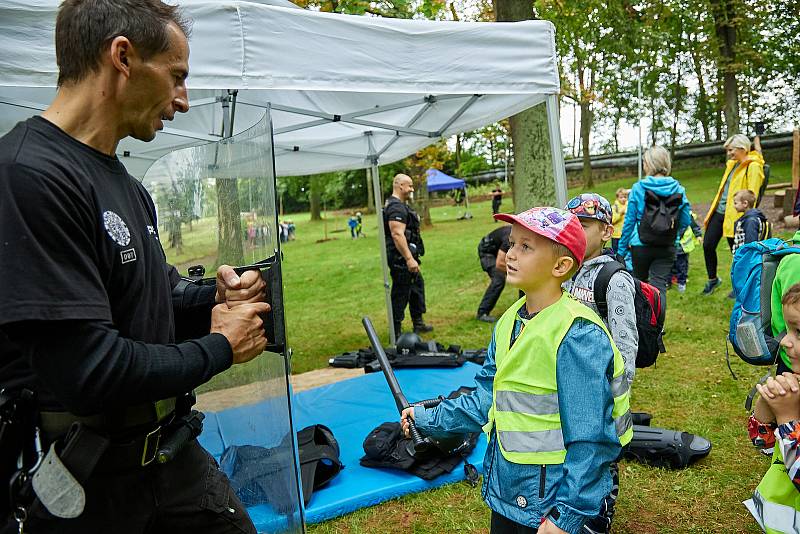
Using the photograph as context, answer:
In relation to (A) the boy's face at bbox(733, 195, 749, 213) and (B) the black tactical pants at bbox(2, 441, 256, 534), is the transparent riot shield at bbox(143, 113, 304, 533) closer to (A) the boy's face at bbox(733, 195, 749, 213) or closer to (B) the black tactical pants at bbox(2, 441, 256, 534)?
(B) the black tactical pants at bbox(2, 441, 256, 534)

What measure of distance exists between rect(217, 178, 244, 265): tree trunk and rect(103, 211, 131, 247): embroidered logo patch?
0.71 meters

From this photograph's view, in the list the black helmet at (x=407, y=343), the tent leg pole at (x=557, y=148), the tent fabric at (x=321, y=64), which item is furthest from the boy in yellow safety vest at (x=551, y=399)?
the black helmet at (x=407, y=343)

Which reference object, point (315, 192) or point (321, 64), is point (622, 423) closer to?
point (321, 64)

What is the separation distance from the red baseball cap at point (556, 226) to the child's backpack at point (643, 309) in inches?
29.2

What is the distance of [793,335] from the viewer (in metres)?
2.26

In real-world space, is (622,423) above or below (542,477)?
above

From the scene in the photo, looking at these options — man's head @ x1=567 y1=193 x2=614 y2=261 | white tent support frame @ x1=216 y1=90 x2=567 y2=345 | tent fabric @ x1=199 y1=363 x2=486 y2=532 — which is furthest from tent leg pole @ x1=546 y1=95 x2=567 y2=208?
tent fabric @ x1=199 y1=363 x2=486 y2=532

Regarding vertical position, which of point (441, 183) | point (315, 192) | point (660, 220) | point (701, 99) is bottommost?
point (660, 220)

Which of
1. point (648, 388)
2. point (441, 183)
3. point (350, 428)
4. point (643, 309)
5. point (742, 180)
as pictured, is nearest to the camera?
point (643, 309)

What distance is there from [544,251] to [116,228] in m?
1.30

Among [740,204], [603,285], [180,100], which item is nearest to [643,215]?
[740,204]

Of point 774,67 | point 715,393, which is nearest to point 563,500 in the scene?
point 715,393

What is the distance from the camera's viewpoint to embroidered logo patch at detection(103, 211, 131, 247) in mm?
1369

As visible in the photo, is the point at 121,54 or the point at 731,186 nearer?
the point at 121,54
